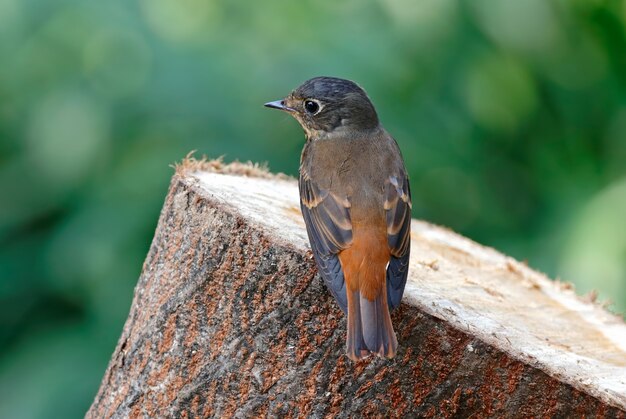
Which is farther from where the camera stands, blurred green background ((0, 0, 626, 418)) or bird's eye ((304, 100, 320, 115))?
blurred green background ((0, 0, 626, 418))

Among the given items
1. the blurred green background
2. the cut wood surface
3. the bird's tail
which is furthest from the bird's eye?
the bird's tail

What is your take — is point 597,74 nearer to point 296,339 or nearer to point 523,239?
point 523,239

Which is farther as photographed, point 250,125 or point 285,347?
point 250,125

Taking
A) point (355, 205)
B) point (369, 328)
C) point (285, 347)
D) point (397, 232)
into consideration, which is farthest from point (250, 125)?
point (369, 328)

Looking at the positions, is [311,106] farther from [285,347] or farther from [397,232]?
[285,347]

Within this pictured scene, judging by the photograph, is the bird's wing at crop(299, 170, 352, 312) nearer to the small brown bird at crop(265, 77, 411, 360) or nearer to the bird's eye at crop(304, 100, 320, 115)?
the small brown bird at crop(265, 77, 411, 360)

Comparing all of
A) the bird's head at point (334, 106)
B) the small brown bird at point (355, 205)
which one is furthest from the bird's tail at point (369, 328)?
the bird's head at point (334, 106)

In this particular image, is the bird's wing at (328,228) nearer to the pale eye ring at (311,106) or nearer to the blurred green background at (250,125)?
the pale eye ring at (311,106)
